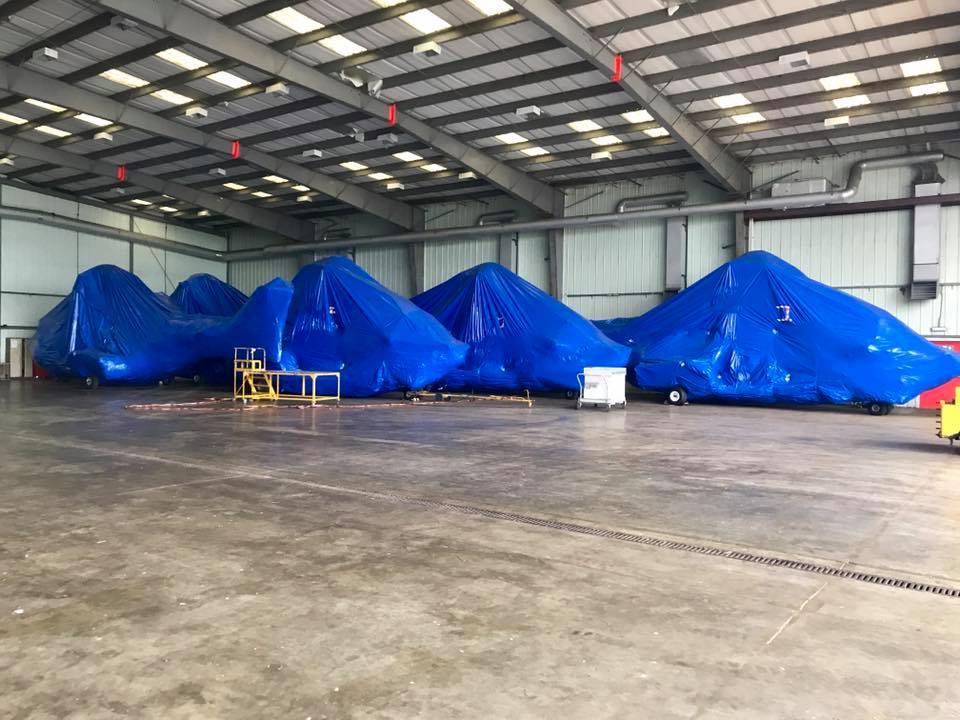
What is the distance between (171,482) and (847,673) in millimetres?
4999

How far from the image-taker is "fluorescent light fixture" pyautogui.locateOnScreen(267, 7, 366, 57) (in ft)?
38.9

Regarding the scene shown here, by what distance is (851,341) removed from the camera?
13.9 metres

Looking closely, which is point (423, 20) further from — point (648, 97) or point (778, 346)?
point (778, 346)

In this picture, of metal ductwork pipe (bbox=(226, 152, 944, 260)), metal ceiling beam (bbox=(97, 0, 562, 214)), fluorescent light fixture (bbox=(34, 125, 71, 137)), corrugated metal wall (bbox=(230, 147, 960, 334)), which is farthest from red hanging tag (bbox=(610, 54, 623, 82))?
fluorescent light fixture (bbox=(34, 125, 71, 137))

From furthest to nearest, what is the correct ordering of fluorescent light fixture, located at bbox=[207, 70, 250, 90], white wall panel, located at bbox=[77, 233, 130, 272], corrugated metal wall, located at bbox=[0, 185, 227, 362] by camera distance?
white wall panel, located at bbox=[77, 233, 130, 272], corrugated metal wall, located at bbox=[0, 185, 227, 362], fluorescent light fixture, located at bbox=[207, 70, 250, 90]

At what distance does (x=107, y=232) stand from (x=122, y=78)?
1167 cm

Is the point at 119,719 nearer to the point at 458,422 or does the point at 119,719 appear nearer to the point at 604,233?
the point at 458,422

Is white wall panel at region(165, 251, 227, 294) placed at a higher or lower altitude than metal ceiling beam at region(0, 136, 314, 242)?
lower

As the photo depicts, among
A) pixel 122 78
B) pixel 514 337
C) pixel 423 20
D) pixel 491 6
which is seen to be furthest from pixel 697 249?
pixel 122 78

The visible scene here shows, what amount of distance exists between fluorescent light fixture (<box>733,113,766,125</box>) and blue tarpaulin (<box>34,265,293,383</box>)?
1194cm

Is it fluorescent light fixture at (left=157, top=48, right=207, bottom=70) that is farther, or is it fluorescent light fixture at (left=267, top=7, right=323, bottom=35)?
fluorescent light fixture at (left=157, top=48, right=207, bottom=70)

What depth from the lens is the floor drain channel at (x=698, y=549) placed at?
348 cm

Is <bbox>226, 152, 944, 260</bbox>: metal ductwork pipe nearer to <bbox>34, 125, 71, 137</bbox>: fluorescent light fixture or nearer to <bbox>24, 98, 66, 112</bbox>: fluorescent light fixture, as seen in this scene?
<bbox>34, 125, 71, 137</bbox>: fluorescent light fixture

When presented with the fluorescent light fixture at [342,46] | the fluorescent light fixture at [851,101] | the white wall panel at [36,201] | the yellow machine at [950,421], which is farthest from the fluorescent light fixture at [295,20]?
the white wall panel at [36,201]
